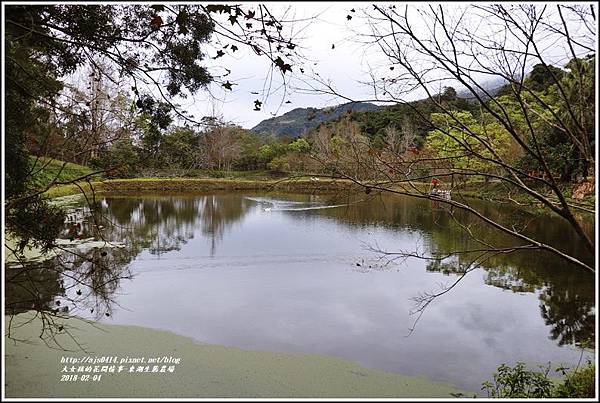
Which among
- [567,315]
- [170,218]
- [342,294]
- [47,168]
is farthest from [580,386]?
[170,218]

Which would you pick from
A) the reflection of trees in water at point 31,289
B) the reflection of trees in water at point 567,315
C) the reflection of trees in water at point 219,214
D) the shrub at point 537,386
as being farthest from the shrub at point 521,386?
the reflection of trees in water at point 219,214

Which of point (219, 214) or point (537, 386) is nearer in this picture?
point (537, 386)

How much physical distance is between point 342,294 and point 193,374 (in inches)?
94.3

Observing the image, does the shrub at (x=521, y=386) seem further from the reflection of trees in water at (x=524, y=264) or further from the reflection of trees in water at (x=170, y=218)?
the reflection of trees in water at (x=170, y=218)

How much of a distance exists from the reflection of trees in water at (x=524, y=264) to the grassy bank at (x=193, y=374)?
2.40ft

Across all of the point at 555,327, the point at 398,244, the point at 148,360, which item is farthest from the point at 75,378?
the point at 398,244

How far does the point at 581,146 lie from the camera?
1.57 meters

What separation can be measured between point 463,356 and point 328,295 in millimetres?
1784

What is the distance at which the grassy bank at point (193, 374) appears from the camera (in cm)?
279

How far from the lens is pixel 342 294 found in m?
5.17

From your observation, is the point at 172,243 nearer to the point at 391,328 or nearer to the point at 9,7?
the point at 391,328

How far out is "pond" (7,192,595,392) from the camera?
3.66m

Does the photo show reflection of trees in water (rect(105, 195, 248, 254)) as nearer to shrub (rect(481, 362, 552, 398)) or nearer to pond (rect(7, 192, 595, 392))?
pond (rect(7, 192, 595, 392))

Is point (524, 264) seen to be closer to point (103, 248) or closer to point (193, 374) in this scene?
point (193, 374)
